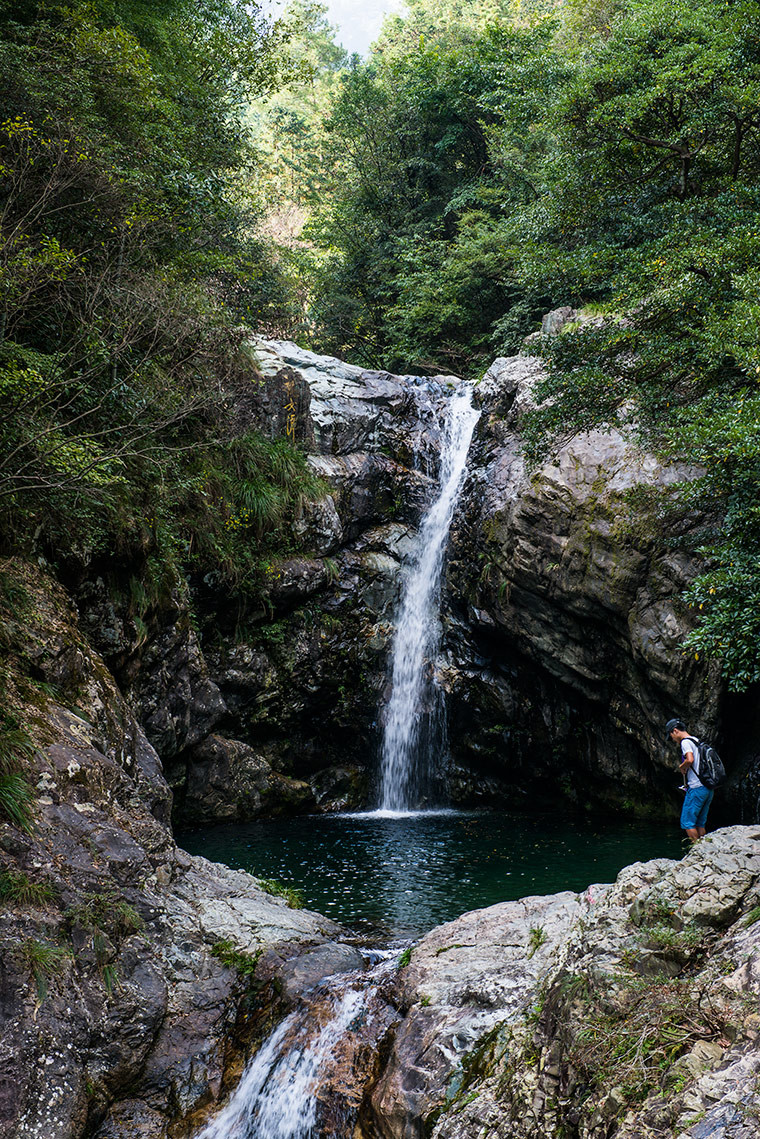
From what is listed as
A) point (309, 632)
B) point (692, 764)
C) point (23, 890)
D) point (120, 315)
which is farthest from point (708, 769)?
point (120, 315)

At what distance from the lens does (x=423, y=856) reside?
9781mm

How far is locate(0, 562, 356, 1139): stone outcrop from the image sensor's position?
4.18 m

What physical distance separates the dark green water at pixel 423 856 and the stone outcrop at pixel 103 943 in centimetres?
143

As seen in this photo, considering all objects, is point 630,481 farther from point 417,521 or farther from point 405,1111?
point 405,1111

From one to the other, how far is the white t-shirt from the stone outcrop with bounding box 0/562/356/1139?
397 centimetres

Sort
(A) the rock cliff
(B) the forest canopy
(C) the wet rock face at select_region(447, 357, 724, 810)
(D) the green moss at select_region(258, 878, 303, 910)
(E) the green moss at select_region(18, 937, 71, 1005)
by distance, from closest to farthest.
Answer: (E) the green moss at select_region(18, 937, 71, 1005), (D) the green moss at select_region(258, 878, 303, 910), (B) the forest canopy, (A) the rock cliff, (C) the wet rock face at select_region(447, 357, 724, 810)

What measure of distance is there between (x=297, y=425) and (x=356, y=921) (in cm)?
1006

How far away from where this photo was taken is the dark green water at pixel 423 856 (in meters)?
7.92

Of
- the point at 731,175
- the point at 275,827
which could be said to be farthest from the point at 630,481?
the point at 275,827

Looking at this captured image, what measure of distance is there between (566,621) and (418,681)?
12.0 feet

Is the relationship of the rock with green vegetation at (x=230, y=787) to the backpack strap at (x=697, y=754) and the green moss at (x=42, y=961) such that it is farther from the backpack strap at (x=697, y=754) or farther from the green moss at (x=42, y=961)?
the backpack strap at (x=697, y=754)

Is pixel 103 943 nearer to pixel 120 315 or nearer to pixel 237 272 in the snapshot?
pixel 120 315

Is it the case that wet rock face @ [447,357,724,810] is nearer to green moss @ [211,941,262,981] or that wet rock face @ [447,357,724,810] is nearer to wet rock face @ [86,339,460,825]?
wet rock face @ [86,339,460,825]

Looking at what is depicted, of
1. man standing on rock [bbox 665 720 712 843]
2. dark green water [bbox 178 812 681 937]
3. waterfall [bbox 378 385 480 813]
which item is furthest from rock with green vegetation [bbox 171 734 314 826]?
man standing on rock [bbox 665 720 712 843]
